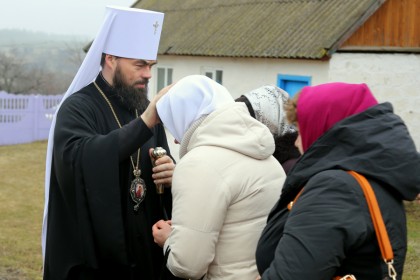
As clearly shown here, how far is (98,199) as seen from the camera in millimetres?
2980

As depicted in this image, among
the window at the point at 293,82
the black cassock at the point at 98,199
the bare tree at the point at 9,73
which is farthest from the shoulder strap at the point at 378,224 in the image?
the bare tree at the point at 9,73

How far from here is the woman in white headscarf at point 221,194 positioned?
231cm

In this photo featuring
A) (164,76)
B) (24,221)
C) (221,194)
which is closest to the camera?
(221,194)

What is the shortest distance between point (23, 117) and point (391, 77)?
41.8ft

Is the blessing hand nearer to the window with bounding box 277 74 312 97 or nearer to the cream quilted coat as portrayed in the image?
the cream quilted coat

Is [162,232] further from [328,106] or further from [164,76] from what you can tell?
[164,76]

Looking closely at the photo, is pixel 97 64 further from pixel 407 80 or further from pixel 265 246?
pixel 407 80

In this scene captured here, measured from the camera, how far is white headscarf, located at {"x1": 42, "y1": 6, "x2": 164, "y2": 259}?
3.37 metres

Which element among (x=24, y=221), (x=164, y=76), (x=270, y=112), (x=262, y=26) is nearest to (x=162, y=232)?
(x=270, y=112)

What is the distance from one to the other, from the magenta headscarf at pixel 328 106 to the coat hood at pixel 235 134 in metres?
0.34

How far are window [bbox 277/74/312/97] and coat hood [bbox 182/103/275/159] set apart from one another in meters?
9.13

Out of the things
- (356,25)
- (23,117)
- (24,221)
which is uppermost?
(356,25)

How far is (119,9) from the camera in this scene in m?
3.46

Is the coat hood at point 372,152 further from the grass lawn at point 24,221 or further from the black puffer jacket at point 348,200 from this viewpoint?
the grass lawn at point 24,221
